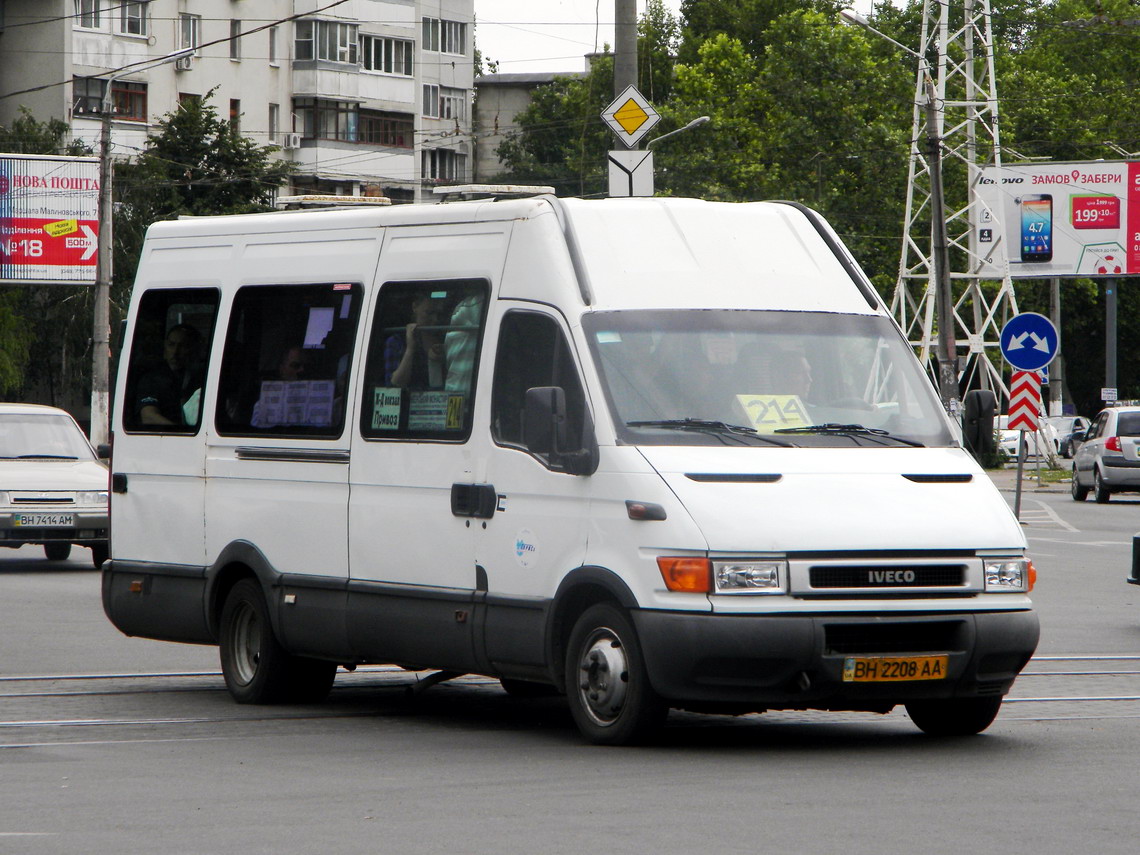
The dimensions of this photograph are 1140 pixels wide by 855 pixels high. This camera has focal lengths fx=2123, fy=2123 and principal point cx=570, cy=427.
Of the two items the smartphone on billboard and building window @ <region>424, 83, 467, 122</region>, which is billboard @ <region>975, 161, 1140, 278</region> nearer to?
the smartphone on billboard

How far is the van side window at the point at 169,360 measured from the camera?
38.7 feet

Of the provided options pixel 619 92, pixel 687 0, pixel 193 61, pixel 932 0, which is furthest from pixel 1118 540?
pixel 687 0

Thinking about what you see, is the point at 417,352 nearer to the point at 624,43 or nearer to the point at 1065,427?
the point at 624,43

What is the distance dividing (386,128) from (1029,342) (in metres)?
55.8

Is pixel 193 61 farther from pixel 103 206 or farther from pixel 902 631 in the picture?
pixel 902 631

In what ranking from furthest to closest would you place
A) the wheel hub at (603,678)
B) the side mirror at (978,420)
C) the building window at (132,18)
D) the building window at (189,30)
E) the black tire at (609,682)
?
the building window at (189,30) < the building window at (132,18) < the side mirror at (978,420) < the wheel hub at (603,678) < the black tire at (609,682)

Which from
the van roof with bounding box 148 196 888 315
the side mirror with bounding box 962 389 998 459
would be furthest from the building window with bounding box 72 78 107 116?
the side mirror with bounding box 962 389 998 459

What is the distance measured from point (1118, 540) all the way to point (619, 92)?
11.5m

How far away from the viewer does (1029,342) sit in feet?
92.3

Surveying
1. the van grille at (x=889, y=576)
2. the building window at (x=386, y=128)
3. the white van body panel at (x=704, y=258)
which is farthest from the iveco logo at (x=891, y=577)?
the building window at (x=386, y=128)

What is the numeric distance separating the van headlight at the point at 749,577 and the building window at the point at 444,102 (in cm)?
8730

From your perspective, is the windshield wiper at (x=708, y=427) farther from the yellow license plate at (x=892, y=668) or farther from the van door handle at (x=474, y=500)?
the yellow license plate at (x=892, y=668)

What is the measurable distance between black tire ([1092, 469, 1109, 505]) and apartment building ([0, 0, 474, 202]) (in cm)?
3512

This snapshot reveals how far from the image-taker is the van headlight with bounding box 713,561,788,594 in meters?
8.69
